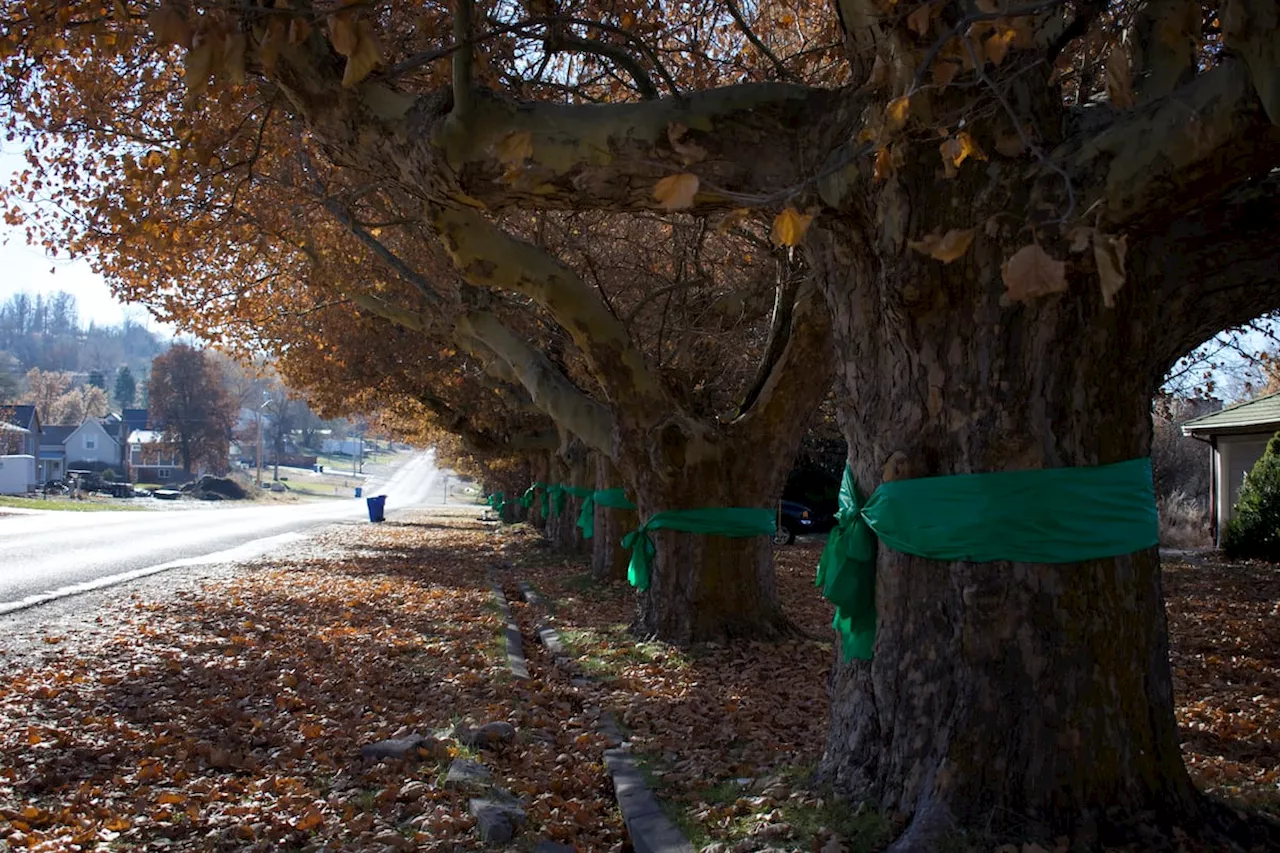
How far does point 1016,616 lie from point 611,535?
11.4 metres

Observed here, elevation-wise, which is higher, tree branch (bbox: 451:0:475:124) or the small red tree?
the small red tree

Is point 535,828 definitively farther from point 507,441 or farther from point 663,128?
point 507,441

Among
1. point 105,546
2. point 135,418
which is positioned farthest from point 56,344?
point 105,546

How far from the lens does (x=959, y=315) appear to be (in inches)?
165

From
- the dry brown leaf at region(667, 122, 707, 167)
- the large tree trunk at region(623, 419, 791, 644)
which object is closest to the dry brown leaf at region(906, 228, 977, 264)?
the dry brown leaf at region(667, 122, 707, 167)

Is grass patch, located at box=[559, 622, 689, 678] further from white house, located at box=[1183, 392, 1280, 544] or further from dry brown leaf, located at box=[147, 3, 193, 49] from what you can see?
white house, located at box=[1183, 392, 1280, 544]

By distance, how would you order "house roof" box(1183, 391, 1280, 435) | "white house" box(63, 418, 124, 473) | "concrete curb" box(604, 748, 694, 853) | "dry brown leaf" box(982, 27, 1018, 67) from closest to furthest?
"dry brown leaf" box(982, 27, 1018, 67)
"concrete curb" box(604, 748, 694, 853)
"house roof" box(1183, 391, 1280, 435)
"white house" box(63, 418, 124, 473)

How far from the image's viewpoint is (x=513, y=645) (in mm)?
9766

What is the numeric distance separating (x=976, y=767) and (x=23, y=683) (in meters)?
6.59

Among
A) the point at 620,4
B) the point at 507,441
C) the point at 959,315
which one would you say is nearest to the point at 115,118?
the point at 620,4

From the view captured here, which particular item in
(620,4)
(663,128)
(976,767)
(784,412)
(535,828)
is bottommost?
(535,828)

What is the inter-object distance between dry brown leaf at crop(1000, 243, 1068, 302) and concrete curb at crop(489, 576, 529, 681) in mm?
6426

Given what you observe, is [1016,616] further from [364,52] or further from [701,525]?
[701,525]

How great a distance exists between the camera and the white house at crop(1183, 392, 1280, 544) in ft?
74.8
